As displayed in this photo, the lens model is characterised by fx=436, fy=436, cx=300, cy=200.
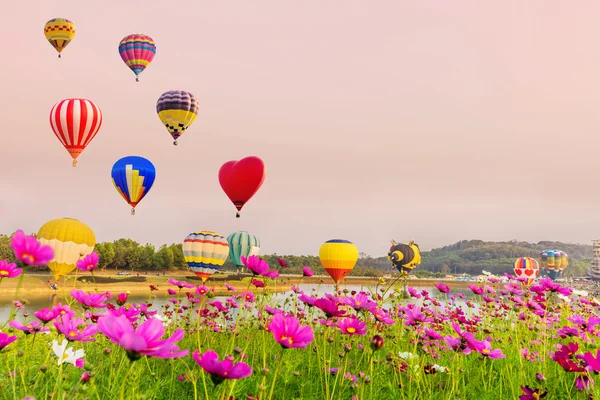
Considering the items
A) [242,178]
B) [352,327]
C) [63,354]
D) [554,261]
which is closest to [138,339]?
[63,354]

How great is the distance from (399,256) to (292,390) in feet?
117

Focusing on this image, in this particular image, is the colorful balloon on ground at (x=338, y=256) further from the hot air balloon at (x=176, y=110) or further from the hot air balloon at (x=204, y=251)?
the hot air balloon at (x=176, y=110)

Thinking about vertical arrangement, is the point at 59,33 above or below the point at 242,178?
above

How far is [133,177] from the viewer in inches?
821

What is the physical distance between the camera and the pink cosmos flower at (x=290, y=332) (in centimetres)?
170

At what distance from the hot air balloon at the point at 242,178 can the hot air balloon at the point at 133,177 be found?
4.33m

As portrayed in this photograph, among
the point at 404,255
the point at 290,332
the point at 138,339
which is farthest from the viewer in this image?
the point at 404,255

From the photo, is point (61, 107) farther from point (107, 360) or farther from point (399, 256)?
point (399, 256)

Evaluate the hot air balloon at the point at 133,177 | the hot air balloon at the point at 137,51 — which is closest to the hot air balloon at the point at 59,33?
the hot air balloon at the point at 137,51

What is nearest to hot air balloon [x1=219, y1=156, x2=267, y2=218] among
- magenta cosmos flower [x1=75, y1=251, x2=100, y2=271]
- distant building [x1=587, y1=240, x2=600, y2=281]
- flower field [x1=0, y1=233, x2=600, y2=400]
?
flower field [x1=0, y1=233, x2=600, y2=400]

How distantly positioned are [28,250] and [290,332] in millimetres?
1046

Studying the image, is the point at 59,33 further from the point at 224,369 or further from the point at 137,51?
the point at 224,369

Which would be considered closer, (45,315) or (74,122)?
(45,315)

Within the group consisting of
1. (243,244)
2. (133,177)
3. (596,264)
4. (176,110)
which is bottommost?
(596,264)
